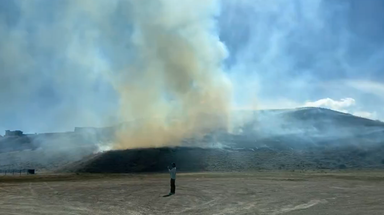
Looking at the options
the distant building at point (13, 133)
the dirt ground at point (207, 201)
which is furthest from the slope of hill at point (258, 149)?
the distant building at point (13, 133)

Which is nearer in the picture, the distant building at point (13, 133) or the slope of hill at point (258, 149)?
the slope of hill at point (258, 149)

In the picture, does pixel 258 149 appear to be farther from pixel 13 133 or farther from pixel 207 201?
pixel 13 133

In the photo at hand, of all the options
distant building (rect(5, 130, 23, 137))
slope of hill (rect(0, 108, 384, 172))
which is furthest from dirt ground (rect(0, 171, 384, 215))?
distant building (rect(5, 130, 23, 137))

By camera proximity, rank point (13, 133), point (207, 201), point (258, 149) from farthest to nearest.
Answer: point (13, 133)
point (258, 149)
point (207, 201)

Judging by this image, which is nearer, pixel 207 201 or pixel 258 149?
pixel 207 201

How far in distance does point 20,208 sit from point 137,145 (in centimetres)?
6205

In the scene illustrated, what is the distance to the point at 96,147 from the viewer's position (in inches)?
3861

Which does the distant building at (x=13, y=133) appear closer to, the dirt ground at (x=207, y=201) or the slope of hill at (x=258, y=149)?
the slope of hill at (x=258, y=149)

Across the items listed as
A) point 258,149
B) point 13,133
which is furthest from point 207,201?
point 13,133

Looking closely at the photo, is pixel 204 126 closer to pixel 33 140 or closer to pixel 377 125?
pixel 377 125

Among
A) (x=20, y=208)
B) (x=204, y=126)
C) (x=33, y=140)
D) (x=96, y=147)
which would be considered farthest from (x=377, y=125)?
(x=33, y=140)

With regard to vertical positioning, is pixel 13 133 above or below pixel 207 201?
above

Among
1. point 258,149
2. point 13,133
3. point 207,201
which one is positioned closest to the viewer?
point 207,201

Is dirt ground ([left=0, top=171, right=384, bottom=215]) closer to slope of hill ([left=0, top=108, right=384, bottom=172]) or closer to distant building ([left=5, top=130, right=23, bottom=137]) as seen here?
slope of hill ([left=0, top=108, right=384, bottom=172])
